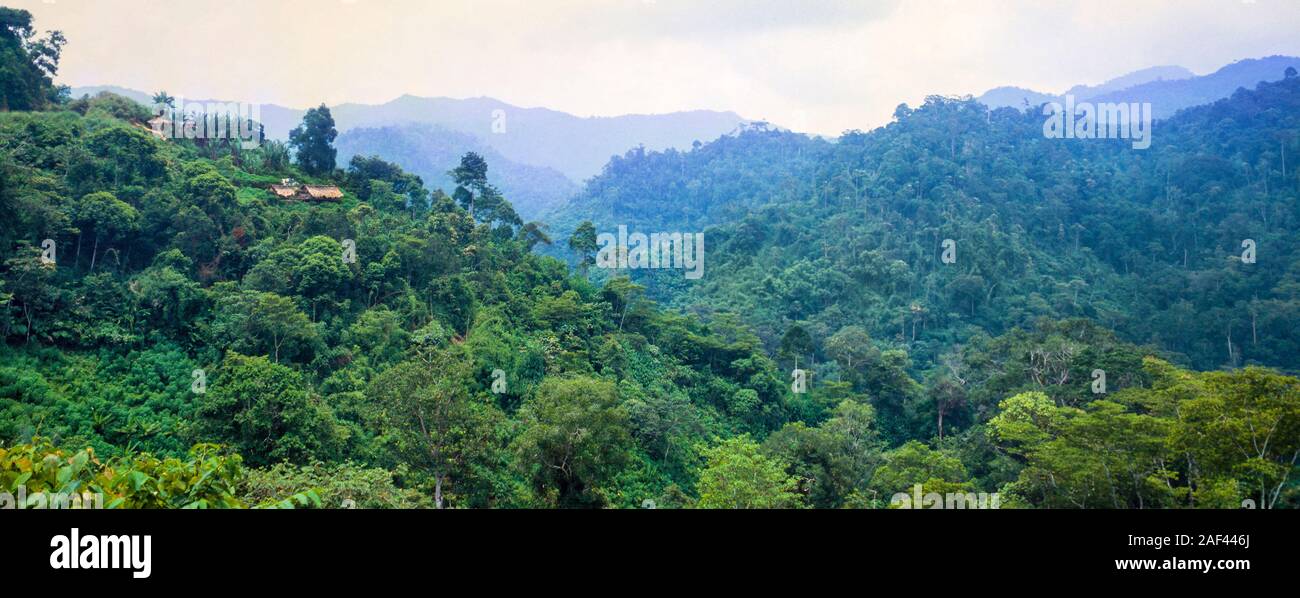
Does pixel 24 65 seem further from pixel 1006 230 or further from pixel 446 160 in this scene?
pixel 446 160

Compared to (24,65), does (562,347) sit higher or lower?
lower

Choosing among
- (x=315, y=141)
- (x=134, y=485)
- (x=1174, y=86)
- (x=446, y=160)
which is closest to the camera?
(x=134, y=485)

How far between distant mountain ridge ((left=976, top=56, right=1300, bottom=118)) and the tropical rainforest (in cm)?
2944

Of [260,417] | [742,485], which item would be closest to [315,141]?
[260,417]

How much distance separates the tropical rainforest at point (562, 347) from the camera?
372 inches

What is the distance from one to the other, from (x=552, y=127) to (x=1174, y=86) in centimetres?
5749

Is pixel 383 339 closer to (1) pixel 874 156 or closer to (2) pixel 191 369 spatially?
(2) pixel 191 369

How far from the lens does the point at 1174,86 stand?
6450cm

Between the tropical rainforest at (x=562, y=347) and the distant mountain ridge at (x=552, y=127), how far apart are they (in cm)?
4130

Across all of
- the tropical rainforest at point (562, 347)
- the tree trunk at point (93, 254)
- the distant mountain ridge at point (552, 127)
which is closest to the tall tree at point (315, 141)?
the tropical rainforest at point (562, 347)

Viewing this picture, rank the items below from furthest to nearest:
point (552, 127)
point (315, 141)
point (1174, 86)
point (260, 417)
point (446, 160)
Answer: point (552, 127) < point (1174, 86) < point (446, 160) < point (315, 141) < point (260, 417)

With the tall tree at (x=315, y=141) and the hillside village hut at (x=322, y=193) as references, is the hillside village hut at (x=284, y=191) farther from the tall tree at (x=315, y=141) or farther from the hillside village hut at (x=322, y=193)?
the tall tree at (x=315, y=141)
